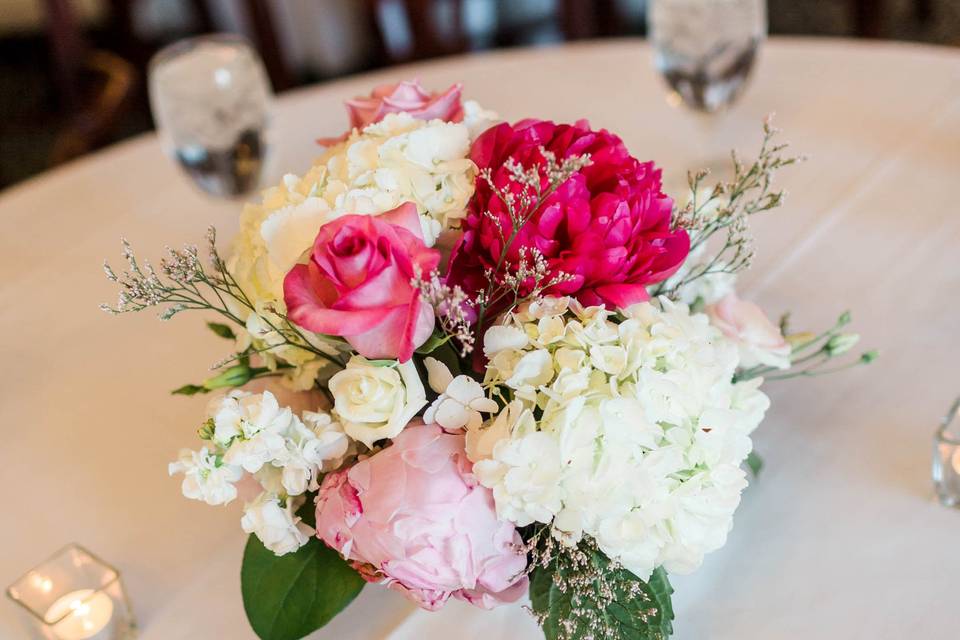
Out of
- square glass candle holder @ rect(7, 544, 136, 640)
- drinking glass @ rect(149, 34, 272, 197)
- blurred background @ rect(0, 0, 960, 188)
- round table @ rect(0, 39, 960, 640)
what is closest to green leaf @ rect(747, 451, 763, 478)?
round table @ rect(0, 39, 960, 640)

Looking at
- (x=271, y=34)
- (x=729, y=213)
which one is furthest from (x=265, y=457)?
(x=271, y=34)

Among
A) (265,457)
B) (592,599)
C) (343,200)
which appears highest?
(343,200)

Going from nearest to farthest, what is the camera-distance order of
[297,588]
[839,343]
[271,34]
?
[297,588] < [839,343] < [271,34]

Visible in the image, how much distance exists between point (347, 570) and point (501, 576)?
11 centimetres

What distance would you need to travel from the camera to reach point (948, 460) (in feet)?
2.12

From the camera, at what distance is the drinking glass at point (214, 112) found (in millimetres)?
958

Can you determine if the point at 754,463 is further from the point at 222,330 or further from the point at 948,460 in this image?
the point at 222,330

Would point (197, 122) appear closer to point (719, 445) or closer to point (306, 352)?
point (306, 352)

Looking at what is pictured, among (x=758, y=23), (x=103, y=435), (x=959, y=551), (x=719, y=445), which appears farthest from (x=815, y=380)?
(x=103, y=435)

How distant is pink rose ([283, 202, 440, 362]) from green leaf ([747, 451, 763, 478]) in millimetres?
294

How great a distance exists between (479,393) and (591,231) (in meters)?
0.11

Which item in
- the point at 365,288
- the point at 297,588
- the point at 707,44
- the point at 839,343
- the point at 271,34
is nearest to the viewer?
the point at 365,288

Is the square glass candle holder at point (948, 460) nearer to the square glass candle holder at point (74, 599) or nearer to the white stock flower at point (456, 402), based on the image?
the white stock flower at point (456, 402)

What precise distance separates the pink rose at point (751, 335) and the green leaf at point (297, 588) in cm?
29
